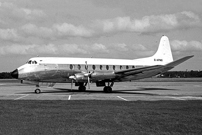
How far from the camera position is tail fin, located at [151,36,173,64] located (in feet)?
130

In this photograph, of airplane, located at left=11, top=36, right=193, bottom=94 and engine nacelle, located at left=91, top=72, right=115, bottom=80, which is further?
engine nacelle, located at left=91, top=72, right=115, bottom=80

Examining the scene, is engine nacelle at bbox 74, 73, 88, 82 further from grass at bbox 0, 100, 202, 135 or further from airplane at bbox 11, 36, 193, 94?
grass at bbox 0, 100, 202, 135

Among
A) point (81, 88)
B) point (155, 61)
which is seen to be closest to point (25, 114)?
point (81, 88)

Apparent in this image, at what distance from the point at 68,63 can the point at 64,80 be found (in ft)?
6.32

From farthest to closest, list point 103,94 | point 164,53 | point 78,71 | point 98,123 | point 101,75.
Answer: point 164,53, point 78,71, point 101,75, point 103,94, point 98,123

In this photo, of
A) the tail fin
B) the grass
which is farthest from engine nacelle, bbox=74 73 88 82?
the grass

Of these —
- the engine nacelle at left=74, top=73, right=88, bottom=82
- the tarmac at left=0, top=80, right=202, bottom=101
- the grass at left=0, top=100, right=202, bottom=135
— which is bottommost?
the grass at left=0, top=100, right=202, bottom=135

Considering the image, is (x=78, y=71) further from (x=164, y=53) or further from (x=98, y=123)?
(x=98, y=123)

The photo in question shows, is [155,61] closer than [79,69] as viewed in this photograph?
No

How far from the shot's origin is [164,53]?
40219 mm

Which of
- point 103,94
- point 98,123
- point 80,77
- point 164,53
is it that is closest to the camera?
point 98,123

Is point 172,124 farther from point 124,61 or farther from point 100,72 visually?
point 124,61

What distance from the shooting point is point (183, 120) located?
482 inches

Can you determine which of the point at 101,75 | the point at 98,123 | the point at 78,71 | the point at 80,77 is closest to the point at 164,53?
the point at 101,75
